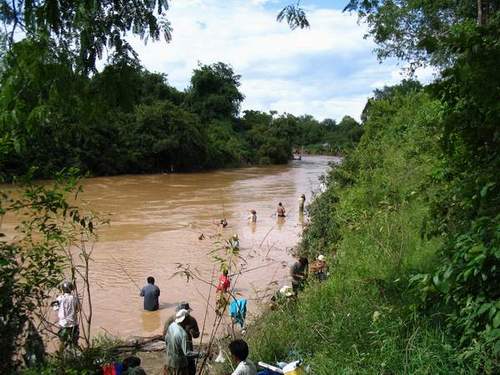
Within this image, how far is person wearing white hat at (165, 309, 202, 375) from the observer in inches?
255

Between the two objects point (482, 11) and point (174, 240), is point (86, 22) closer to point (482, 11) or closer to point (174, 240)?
point (482, 11)

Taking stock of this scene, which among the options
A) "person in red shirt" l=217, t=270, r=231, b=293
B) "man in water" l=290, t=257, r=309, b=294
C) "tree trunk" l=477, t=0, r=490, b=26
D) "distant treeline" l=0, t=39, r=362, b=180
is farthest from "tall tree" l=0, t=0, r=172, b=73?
"tree trunk" l=477, t=0, r=490, b=26

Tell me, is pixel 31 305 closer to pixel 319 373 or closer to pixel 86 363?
pixel 86 363

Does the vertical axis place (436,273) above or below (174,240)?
above

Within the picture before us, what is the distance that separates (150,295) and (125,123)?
144 ft

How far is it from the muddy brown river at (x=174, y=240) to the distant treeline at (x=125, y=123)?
246cm

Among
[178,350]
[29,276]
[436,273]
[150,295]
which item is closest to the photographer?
[436,273]

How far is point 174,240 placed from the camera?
69.3 feet

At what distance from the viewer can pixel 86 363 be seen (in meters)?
5.15

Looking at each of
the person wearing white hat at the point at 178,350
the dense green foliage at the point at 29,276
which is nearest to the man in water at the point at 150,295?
the person wearing white hat at the point at 178,350

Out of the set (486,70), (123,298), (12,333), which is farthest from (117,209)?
(486,70)

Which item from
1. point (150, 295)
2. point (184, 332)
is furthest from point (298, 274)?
point (184, 332)

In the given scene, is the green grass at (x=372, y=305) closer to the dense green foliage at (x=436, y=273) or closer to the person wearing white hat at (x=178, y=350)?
the dense green foliage at (x=436, y=273)

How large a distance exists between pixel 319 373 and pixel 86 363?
2.30m
